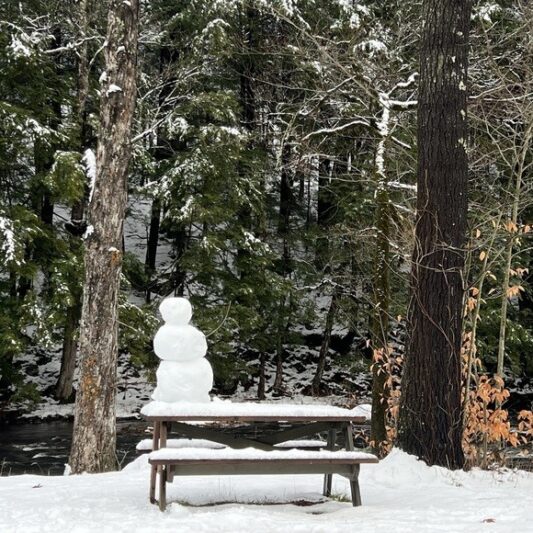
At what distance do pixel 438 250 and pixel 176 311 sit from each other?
2.44 m

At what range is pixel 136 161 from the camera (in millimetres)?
18406

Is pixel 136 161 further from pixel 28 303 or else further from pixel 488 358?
pixel 488 358

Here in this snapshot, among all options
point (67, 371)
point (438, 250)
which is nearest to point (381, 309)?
point (438, 250)

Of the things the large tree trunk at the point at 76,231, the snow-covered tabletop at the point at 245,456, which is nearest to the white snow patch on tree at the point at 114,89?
the snow-covered tabletop at the point at 245,456

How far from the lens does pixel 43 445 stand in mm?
12922

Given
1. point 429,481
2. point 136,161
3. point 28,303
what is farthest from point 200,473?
point 136,161

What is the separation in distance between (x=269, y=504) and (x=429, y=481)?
5.22 ft

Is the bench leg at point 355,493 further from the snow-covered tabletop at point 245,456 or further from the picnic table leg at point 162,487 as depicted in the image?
the picnic table leg at point 162,487

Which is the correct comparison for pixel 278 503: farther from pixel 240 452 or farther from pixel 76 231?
pixel 76 231

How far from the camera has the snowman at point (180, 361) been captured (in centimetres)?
507

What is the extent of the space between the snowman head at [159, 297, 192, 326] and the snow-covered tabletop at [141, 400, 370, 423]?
0.85m

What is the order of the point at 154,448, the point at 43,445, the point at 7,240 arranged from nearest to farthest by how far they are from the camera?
1. the point at 154,448
2. the point at 43,445
3. the point at 7,240

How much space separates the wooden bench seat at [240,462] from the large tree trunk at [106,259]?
3.36 m

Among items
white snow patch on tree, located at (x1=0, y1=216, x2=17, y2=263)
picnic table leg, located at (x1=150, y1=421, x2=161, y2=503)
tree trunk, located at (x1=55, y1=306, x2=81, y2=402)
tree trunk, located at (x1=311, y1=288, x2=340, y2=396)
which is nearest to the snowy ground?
picnic table leg, located at (x1=150, y1=421, x2=161, y2=503)
